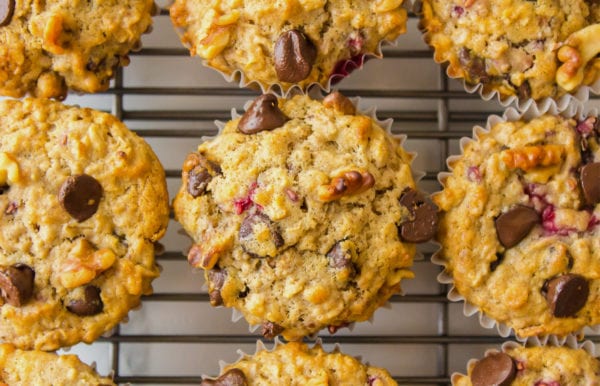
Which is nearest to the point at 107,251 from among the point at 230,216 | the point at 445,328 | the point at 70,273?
the point at 70,273

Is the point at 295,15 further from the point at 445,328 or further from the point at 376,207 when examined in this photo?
the point at 445,328

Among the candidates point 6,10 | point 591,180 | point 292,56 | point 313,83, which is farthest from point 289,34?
point 591,180

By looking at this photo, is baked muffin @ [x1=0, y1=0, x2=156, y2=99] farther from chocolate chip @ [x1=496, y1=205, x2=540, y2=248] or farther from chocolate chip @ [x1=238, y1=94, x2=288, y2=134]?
chocolate chip @ [x1=496, y1=205, x2=540, y2=248]

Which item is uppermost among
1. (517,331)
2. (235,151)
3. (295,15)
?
(295,15)

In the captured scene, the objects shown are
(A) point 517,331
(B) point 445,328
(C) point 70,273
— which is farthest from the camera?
(B) point 445,328

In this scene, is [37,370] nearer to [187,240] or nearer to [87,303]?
[87,303]

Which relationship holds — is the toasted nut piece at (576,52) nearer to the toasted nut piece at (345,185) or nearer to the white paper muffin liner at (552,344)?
the toasted nut piece at (345,185)

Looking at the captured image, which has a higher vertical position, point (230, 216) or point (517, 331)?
point (230, 216)
